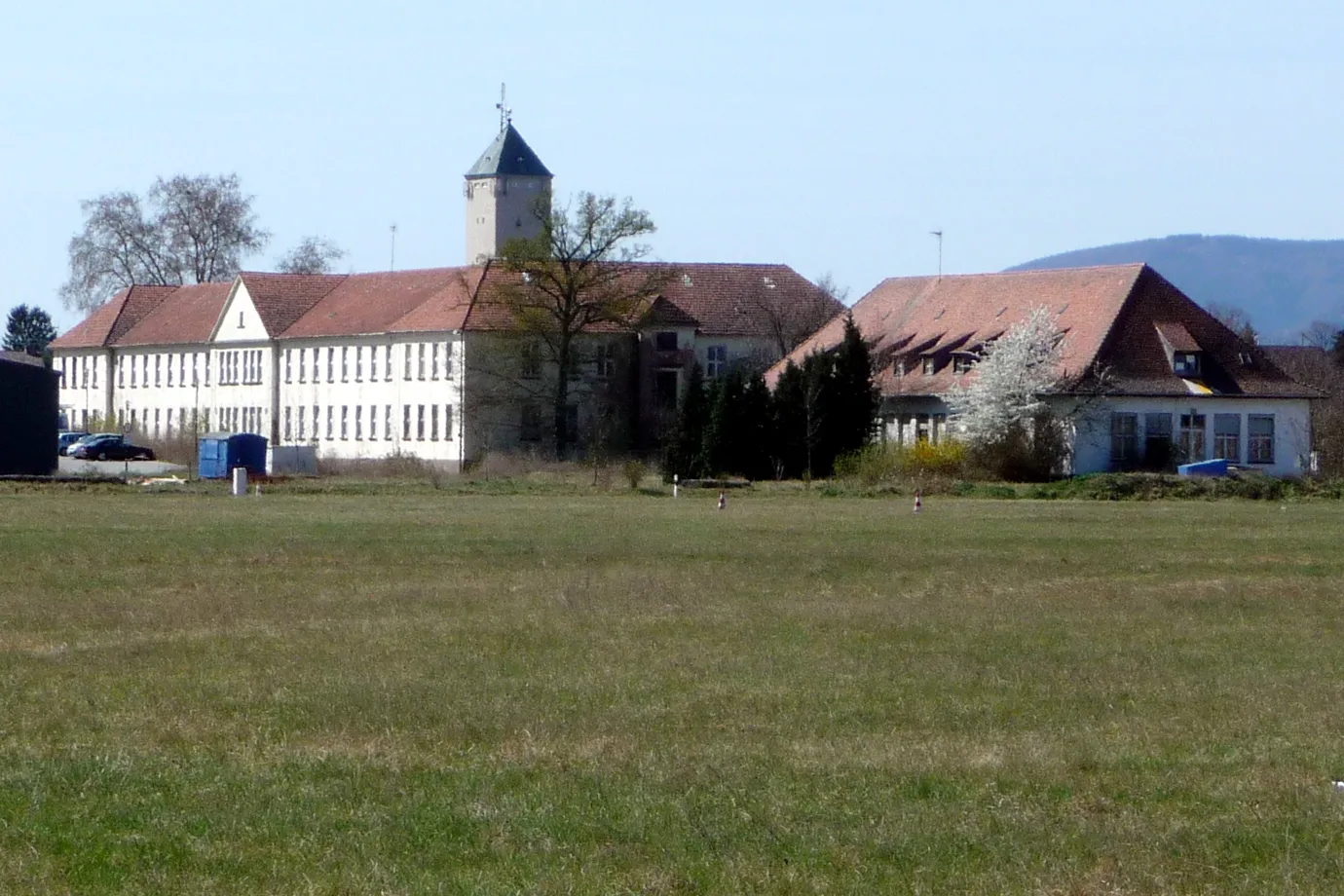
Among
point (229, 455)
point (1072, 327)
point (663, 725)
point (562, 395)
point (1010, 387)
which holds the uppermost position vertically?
point (1072, 327)

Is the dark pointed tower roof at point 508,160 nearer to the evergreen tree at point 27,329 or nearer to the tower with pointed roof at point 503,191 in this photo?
the tower with pointed roof at point 503,191

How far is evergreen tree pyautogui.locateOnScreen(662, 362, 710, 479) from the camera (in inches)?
2970

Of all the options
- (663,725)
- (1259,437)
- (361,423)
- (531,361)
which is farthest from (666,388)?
(663,725)

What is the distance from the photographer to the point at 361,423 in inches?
3979

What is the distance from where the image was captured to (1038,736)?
13625mm

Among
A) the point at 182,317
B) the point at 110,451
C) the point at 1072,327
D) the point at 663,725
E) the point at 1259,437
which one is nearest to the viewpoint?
the point at 663,725

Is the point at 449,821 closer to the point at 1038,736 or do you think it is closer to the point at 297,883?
the point at 297,883

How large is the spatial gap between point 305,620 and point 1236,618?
10219mm

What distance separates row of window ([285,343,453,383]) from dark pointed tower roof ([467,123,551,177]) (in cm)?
2589

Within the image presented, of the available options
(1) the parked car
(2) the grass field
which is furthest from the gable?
(2) the grass field

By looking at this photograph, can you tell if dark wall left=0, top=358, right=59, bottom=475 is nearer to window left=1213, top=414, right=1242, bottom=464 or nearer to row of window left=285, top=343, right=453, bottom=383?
row of window left=285, top=343, right=453, bottom=383

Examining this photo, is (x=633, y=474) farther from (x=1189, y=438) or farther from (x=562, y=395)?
(x=1189, y=438)

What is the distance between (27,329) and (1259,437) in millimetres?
99185

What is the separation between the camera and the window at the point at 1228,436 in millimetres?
77188
